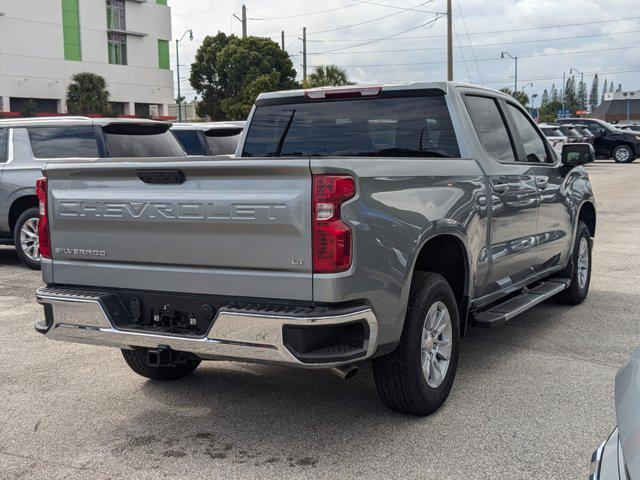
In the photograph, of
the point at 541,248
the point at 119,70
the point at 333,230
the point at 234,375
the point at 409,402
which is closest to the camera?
the point at 333,230

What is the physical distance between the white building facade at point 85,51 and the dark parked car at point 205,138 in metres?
46.3

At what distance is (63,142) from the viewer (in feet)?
33.1

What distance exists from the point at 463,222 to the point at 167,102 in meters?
66.8

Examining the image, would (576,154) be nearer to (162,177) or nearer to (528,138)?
(528,138)

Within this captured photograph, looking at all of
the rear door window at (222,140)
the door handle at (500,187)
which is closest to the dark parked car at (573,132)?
the rear door window at (222,140)

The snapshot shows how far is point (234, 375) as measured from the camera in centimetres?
550

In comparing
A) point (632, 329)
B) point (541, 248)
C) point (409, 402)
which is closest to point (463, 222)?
point (409, 402)

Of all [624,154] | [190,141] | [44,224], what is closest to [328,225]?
[44,224]

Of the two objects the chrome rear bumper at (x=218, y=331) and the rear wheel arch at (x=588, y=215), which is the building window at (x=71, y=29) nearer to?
the rear wheel arch at (x=588, y=215)

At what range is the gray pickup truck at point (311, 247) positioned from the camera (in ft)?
12.5

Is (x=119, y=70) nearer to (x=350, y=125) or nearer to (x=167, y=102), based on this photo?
(x=167, y=102)

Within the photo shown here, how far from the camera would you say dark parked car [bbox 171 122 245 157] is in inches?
496

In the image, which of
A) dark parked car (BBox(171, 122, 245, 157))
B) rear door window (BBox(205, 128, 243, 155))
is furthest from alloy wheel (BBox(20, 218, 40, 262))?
rear door window (BBox(205, 128, 243, 155))

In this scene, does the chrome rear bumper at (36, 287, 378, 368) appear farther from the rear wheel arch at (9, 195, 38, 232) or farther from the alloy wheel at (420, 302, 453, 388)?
the rear wheel arch at (9, 195, 38, 232)
